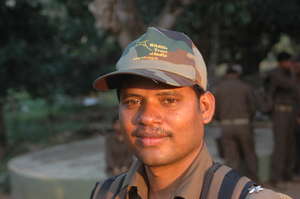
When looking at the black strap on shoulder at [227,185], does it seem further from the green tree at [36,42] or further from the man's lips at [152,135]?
the green tree at [36,42]

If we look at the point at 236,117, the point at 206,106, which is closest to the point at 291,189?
the point at 236,117

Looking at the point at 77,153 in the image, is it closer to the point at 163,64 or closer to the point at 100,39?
the point at 100,39

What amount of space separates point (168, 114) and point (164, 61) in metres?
0.15

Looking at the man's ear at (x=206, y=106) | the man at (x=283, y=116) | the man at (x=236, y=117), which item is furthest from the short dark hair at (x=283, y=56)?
the man's ear at (x=206, y=106)

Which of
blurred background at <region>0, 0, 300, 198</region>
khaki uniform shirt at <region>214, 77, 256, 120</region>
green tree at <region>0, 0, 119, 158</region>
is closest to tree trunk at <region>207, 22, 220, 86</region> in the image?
blurred background at <region>0, 0, 300, 198</region>

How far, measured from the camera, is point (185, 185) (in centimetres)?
175

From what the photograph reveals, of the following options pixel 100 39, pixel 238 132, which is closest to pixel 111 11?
pixel 238 132

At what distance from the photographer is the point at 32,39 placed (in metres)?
13.4

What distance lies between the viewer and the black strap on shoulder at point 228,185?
1658 millimetres

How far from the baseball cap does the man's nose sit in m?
0.10

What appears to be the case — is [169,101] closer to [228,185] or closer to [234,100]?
[228,185]

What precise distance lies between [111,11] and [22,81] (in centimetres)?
660

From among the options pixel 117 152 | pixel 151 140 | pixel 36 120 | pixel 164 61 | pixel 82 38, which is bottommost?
pixel 36 120

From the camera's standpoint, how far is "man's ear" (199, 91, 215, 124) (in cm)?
187
